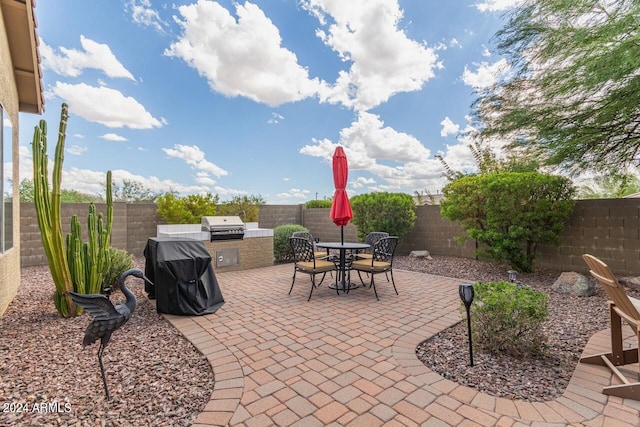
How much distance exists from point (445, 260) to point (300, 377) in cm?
603

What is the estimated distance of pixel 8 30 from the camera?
13.3 feet

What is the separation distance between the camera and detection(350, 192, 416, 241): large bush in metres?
7.79

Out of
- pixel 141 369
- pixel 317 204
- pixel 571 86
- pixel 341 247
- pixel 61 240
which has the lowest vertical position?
pixel 141 369

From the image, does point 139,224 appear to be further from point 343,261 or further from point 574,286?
point 574,286

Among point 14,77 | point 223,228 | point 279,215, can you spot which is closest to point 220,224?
point 223,228

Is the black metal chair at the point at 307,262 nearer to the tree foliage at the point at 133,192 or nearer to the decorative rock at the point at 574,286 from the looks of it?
the decorative rock at the point at 574,286

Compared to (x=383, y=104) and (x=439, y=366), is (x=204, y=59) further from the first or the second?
(x=439, y=366)

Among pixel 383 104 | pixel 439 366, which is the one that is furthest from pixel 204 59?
pixel 439 366

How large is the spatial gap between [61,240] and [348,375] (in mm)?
3338

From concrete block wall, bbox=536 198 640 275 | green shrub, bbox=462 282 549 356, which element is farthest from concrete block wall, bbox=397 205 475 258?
green shrub, bbox=462 282 549 356

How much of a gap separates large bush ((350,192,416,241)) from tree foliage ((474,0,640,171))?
268 centimetres

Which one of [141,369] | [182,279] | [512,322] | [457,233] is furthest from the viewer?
[457,233]

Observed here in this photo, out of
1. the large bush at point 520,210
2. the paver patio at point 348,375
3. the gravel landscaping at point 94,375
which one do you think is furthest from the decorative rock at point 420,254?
the gravel landscaping at point 94,375

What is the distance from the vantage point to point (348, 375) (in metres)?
2.20
